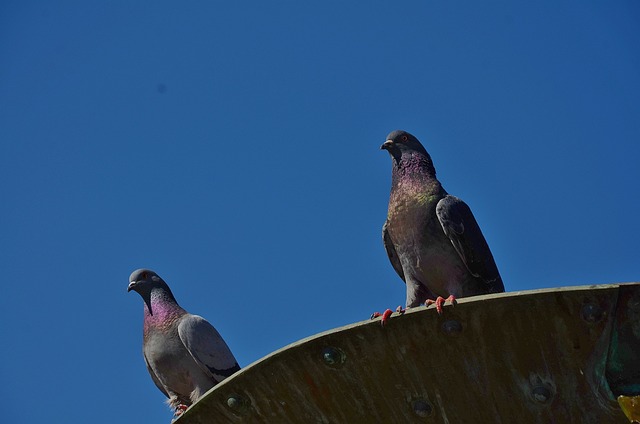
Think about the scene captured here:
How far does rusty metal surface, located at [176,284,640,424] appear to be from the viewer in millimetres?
4832

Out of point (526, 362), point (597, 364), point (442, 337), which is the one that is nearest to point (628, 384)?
point (597, 364)

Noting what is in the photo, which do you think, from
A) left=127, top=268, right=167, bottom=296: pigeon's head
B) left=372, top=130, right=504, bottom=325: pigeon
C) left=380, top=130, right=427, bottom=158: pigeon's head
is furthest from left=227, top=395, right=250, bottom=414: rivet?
left=127, top=268, right=167, bottom=296: pigeon's head

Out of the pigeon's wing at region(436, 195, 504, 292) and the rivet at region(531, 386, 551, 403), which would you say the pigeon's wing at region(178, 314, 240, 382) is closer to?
the pigeon's wing at region(436, 195, 504, 292)

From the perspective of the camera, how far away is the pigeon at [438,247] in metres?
9.12

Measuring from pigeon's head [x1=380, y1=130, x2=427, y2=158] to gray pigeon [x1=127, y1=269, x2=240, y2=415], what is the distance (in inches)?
120

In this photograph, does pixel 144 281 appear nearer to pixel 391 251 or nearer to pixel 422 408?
pixel 391 251

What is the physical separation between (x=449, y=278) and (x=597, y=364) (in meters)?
4.35

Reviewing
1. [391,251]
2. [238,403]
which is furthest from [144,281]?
[238,403]

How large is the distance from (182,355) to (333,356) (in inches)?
253

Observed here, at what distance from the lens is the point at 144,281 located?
41.4 ft

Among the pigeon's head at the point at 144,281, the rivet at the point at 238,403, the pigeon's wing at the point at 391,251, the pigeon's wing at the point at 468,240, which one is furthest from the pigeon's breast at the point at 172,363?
the rivet at the point at 238,403

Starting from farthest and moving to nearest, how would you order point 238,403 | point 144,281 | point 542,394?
point 144,281 < point 238,403 < point 542,394

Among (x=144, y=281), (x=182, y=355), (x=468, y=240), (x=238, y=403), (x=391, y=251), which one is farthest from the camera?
(x=144, y=281)

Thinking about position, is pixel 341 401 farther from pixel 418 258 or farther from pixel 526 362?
pixel 418 258
